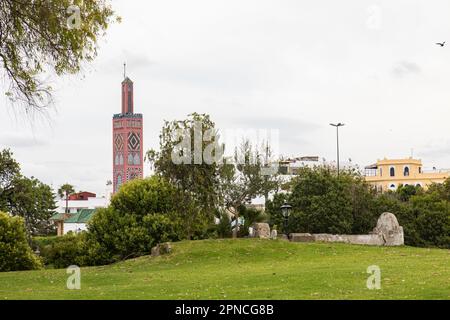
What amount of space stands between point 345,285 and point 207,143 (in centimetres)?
1892

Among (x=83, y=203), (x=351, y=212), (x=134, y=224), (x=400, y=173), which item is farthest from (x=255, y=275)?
(x=83, y=203)

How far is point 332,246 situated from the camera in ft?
108

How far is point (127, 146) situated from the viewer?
16888 centimetres

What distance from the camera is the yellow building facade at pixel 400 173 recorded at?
124m

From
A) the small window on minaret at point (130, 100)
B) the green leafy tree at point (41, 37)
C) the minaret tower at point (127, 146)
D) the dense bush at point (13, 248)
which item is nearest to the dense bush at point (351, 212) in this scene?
the dense bush at point (13, 248)

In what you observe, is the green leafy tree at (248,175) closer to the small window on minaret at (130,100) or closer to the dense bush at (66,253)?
the dense bush at (66,253)

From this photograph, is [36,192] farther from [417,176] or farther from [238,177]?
[417,176]

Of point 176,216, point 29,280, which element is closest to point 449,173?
point 176,216

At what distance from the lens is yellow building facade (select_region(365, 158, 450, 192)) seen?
12388 cm

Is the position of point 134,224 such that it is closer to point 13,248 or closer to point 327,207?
point 13,248

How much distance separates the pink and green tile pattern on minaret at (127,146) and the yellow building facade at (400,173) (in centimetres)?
5937

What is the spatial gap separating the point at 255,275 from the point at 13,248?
20415 millimetres

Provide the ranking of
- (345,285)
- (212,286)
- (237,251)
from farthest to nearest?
1. (237,251)
2. (212,286)
3. (345,285)

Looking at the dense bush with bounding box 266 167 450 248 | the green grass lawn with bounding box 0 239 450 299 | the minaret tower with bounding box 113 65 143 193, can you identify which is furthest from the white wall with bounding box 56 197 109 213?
the green grass lawn with bounding box 0 239 450 299
